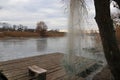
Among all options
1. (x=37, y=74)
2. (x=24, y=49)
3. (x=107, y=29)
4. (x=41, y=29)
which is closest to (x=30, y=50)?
(x=24, y=49)

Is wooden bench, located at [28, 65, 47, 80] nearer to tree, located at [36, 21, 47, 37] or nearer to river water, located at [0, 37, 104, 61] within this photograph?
river water, located at [0, 37, 104, 61]

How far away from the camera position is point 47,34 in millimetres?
35469

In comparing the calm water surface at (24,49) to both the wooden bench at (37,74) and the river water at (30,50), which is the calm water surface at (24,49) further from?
the wooden bench at (37,74)

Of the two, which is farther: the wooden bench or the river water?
the river water

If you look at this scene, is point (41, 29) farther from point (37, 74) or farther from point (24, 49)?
point (37, 74)

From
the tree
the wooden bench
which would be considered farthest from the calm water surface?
the tree

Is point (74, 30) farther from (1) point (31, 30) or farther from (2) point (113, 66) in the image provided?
(1) point (31, 30)

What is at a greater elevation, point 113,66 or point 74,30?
point 74,30

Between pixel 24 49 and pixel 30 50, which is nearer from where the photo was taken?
pixel 30 50

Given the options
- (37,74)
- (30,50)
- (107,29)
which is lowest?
(30,50)

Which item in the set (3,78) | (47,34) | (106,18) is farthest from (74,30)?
(47,34)

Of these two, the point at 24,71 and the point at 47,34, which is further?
the point at 47,34

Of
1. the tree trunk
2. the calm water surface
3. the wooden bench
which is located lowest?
the calm water surface

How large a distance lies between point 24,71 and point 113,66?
3.56 m
